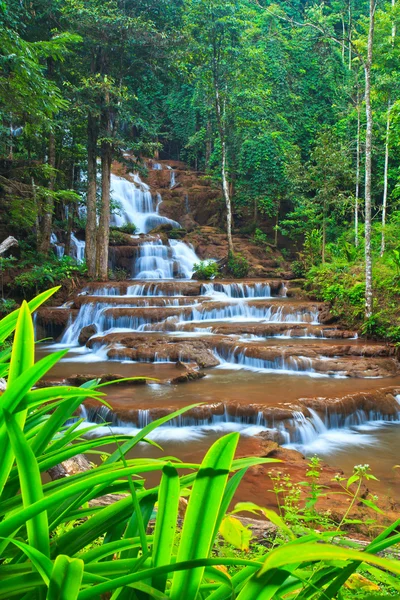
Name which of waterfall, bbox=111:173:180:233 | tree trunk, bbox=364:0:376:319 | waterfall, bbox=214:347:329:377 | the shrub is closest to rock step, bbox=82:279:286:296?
tree trunk, bbox=364:0:376:319

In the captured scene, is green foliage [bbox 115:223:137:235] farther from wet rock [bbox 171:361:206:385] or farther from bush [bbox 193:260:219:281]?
wet rock [bbox 171:361:206:385]

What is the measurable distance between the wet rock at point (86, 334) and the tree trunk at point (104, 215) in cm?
467

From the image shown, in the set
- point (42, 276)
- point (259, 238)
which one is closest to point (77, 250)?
point (42, 276)

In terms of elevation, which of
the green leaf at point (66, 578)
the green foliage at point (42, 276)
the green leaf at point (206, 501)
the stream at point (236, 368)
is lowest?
the stream at point (236, 368)

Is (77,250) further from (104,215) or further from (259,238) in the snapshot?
(259,238)

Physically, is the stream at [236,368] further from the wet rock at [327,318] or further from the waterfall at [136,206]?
the waterfall at [136,206]

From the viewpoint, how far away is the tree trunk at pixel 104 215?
16.0 m

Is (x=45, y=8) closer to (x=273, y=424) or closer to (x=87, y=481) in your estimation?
(x=273, y=424)

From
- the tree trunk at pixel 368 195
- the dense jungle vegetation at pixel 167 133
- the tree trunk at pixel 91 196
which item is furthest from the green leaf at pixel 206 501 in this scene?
the tree trunk at pixel 91 196

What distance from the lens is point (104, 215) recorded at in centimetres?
1592

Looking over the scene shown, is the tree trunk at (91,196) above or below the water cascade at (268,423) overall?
above

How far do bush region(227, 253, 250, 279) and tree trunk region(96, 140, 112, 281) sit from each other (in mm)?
5907

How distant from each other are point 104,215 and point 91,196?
88 cm

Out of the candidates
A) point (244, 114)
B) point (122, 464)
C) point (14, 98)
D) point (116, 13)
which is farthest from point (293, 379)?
point (244, 114)
